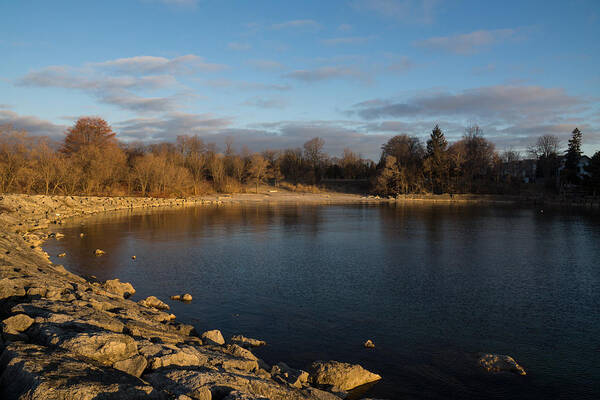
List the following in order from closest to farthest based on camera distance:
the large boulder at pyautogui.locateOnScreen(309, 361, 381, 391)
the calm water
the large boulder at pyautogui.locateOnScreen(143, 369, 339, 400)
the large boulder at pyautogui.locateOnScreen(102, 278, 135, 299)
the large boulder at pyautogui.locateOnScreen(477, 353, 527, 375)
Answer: the large boulder at pyautogui.locateOnScreen(143, 369, 339, 400) < the large boulder at pyautogui.locateOnScreen(309, 361, 381, 391) < the large boulder at pyautogui.locateOnScreen(477, 353, 527, 375) < the calm water < the large boulder at pyautogui.locateOnScreen(102, 278, 135, 299)

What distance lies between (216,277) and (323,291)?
490 centimetres

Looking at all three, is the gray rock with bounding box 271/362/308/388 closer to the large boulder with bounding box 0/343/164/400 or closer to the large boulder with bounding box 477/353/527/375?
the large boulder with bounding box 0/343/164/400

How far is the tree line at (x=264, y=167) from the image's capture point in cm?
5775

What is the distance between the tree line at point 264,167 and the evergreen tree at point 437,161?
0.21 meters

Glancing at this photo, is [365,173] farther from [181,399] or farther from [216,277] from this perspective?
[181,399]

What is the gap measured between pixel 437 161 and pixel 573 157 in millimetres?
25859

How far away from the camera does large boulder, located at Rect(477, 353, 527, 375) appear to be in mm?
9008

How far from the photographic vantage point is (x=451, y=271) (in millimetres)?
18406

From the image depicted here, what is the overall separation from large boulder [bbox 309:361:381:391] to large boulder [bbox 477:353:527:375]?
2631mm

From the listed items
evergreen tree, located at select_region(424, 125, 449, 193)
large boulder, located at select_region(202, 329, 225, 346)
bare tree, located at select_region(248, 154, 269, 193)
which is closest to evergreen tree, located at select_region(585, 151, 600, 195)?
evergreen tree, located at select_region(424, 125, 449, 193)

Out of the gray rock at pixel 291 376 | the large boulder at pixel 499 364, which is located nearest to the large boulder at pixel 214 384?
the gray rock at pixel 291 376

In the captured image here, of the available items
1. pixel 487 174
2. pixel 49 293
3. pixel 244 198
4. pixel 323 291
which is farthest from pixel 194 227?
pixel 487 174

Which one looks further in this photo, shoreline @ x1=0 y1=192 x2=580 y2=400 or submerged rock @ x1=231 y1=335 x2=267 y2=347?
submerged rock @ x1=231 y1=335 x2=267 y2=347

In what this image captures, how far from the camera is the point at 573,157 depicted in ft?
258
